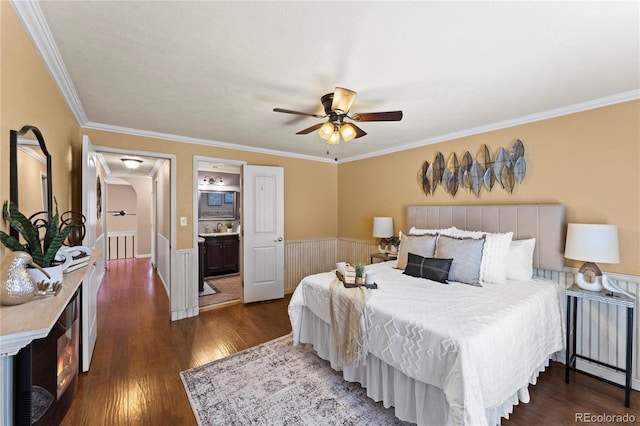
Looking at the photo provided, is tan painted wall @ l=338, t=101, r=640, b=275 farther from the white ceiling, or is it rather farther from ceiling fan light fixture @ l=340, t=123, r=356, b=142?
Result: ceiling fan light fixture @ l=340, t=123, r=356, b=142

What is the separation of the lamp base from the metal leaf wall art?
980 mm

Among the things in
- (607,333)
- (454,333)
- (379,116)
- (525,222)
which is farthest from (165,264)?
(607,333)

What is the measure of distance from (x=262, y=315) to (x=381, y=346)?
232cm

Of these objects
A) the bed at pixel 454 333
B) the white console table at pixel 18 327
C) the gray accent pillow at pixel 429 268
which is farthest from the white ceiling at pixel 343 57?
the gray accent pillow at pixel 429 268

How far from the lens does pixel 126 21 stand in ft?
4.75

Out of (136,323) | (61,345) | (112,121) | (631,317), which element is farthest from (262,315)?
(631,317)

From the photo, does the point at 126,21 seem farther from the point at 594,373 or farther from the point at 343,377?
the point at 594,373

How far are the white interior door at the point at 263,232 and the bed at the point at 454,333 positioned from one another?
1725 millimetres

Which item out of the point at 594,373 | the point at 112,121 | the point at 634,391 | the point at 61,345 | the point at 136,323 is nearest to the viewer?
the point at 61,345

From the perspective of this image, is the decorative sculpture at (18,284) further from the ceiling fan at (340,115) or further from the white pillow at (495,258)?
the white pillow at (495,258)

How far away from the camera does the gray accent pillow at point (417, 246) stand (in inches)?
116

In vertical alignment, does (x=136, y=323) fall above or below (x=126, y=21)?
below

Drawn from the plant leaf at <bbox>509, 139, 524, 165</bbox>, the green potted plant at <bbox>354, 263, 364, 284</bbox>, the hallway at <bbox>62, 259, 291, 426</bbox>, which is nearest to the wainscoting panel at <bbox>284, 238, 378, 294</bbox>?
the hallway at <bbox>62, 259, 291, 426</bbox>

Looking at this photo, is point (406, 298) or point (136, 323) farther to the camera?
point (136, 323)
